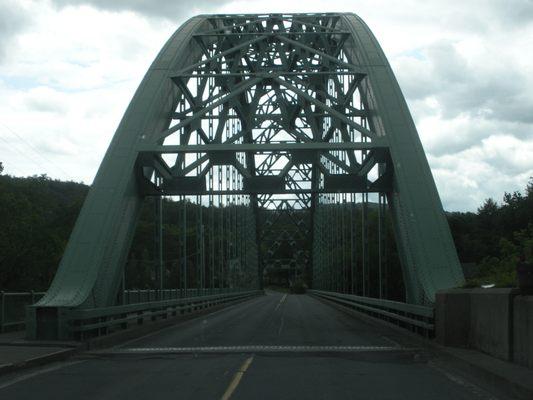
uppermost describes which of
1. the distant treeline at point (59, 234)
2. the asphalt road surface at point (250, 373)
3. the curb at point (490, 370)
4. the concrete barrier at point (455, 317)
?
the distant treeline at point (59, 234)

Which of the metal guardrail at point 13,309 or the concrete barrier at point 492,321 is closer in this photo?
the concrete barrier at point 492,321

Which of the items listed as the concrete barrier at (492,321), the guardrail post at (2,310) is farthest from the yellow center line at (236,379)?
the guardrail post at (2,310)

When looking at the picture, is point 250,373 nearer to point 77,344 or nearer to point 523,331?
point 523,331

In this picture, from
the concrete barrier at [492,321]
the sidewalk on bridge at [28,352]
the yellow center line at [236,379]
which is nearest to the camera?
the yellow center line at [236,379]

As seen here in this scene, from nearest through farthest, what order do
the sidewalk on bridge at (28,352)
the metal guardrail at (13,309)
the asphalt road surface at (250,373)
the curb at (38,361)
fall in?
the asphalt road surface at (250,373)
the curb at (38,361)
the sidewalk on bridge at (28,352)
the metal guardrail at (13,309)

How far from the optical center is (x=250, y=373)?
12.5 m

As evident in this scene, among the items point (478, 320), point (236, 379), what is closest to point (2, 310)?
point (236, 379)

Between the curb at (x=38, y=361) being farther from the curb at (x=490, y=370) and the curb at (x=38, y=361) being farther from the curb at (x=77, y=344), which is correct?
the curb at (x=490, y=370)

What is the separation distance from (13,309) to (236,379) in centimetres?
1067

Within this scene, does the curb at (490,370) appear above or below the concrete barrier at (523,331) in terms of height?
below

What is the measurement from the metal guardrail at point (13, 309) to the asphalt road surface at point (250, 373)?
337 centimetres

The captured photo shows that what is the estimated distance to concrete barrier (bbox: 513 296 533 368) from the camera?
421 inches

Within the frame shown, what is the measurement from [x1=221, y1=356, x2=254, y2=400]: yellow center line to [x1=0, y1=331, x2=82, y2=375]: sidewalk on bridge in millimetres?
A: 3517

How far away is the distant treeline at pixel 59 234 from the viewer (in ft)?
119
